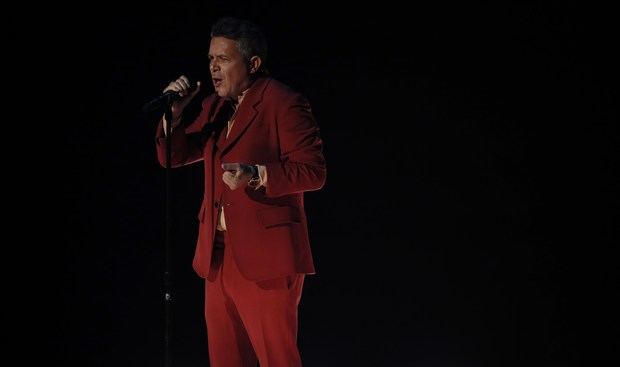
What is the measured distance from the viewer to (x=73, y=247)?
3.58 metres

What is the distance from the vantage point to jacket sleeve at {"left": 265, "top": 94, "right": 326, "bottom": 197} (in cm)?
212

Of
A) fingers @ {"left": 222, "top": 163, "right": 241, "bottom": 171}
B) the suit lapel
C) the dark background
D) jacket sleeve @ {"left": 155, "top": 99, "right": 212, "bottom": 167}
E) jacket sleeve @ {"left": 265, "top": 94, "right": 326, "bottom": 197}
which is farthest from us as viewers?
the dark background

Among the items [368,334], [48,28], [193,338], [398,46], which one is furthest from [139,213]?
[398,46]

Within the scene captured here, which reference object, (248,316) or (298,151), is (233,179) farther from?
(248,316)

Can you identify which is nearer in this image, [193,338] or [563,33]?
[563,33]

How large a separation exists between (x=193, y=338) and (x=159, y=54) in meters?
1.37

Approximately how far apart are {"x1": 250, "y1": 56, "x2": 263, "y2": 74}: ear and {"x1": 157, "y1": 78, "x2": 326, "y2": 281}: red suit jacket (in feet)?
0.20

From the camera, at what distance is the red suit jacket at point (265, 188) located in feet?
7.16

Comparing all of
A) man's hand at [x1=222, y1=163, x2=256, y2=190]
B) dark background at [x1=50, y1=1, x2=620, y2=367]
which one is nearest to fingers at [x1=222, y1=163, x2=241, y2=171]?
man's hand at [x1=222, y1=163, x2=256, y2=190]

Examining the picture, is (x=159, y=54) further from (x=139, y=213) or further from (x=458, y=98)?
(x=458, y=98)

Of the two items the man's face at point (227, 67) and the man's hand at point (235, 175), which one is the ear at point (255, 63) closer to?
the man's face at point (227, 67)

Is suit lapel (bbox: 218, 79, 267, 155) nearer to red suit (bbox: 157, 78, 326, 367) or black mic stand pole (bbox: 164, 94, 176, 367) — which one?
red suit (bbox: 157, 78, 326, 367)

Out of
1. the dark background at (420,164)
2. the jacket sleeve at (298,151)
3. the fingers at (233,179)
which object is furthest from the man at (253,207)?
the dark background at (420,164)

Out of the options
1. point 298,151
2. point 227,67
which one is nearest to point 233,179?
point 298,151
